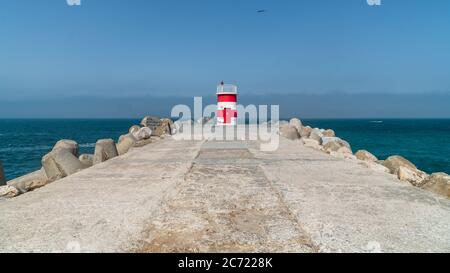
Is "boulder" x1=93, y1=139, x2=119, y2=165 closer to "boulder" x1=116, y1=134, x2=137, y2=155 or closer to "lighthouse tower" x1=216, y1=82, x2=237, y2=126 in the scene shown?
"boulder" x1=116, y1=134, x2=137, y2=155

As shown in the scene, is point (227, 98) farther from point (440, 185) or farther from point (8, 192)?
point (440, 185)

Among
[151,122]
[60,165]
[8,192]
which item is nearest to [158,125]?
[151,122]

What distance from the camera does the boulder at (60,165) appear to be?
659 centimetres

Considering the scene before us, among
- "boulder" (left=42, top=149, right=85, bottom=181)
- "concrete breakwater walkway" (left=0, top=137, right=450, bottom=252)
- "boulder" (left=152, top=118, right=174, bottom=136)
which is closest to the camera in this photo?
"concrete breakwater walkway" (left=0, top=137, right=450, bottom=252)

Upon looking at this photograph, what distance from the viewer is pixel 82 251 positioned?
88.9 inches

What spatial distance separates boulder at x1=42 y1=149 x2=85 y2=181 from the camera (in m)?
6.59

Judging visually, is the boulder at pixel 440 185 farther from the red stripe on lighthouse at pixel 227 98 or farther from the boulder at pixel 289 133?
the red stripe on lighthouse at pixel 227 98

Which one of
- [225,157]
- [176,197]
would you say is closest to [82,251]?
[176,197]

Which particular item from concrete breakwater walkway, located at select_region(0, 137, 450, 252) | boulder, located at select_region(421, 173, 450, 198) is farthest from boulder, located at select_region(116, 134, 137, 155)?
boulder, located at select_region(421, 173, 450, 198)

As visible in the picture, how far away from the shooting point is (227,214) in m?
3.02

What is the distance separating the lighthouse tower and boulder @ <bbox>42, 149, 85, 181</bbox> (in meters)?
11.3
